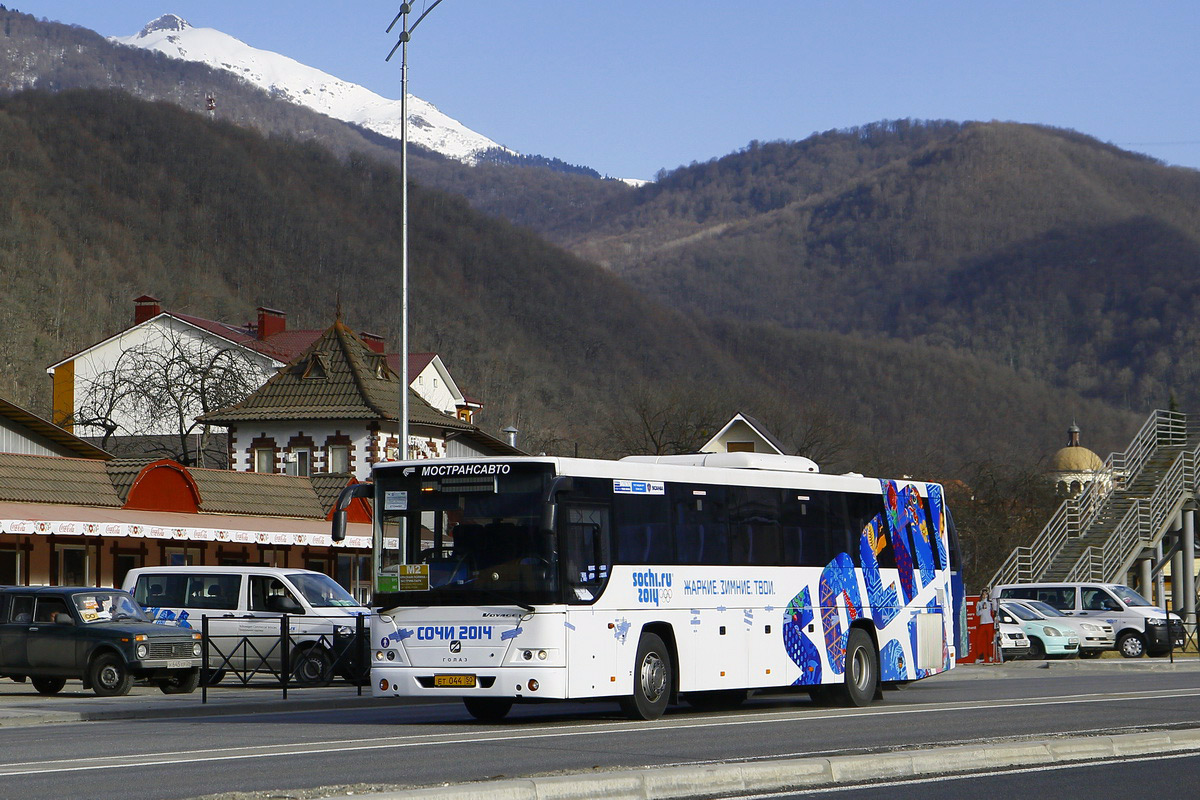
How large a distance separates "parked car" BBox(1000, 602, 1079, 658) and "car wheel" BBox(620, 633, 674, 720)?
2059cm

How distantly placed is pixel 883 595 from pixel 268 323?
254ft

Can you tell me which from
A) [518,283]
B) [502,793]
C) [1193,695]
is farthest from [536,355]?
[502,793]

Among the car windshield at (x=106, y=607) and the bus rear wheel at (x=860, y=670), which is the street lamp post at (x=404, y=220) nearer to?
the car windshield at (x=106, y=607)

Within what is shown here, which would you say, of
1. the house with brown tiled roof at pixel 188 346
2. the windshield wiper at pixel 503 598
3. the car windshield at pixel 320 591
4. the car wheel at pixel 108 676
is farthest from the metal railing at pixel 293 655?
the house with brown tiled roof at pixel 188 346

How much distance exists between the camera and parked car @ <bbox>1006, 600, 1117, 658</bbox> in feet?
123

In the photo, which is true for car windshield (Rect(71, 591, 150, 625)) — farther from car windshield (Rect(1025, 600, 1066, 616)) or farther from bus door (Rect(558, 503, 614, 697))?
car windshield (Rect(1025, 600, 1066, 616))

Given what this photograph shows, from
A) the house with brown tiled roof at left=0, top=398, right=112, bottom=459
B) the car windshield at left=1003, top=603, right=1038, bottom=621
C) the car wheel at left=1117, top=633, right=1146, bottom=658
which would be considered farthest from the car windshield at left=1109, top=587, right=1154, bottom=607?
the house with brown tiled roof at left=0, top=398, right=112, bottom=459

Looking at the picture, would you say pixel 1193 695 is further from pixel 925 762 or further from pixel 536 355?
pixel 536 355

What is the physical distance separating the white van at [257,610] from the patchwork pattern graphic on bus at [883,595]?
787cm

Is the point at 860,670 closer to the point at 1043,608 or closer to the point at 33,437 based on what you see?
the point at 1043,608

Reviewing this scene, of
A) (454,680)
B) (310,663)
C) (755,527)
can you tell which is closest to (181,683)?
(310,663)

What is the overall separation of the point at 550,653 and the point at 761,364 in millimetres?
174830

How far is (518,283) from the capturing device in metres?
182

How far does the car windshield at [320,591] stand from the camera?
27.4 m
